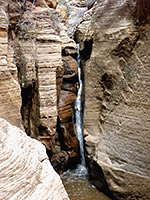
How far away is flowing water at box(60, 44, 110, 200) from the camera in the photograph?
218 inches

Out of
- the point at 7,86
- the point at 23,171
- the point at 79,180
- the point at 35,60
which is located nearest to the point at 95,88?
the point at 35,60

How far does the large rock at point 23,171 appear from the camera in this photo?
1886mm

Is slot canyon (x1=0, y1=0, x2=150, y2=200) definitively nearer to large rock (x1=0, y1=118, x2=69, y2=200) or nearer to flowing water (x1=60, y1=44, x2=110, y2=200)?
flowing water (x1=60, y1=44, x2=110, y2=200)

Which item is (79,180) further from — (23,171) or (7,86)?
(23,171)

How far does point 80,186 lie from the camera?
594 cm

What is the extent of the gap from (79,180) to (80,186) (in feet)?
1.03

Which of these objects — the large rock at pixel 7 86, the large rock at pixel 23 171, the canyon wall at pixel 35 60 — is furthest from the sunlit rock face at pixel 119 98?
the large rock at pixel 23 171

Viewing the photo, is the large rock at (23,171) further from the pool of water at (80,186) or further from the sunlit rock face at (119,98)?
the pool of water at (80,186)

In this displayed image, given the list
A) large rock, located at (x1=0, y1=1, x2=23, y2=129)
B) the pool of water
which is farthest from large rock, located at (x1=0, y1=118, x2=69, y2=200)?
the pool of water

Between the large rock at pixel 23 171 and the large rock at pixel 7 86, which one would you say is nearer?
the large rock at pixel 23 171

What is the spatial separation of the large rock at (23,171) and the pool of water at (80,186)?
11.9ft

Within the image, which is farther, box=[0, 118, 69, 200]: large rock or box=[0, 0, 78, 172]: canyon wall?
box=[0, 0, 78, 172]: canyon wall

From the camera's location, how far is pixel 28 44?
552cm

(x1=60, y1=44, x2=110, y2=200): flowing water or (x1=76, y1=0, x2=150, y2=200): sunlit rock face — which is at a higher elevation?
(x1=76, y1=0, x2=150, y2=200): sunlit rock face
